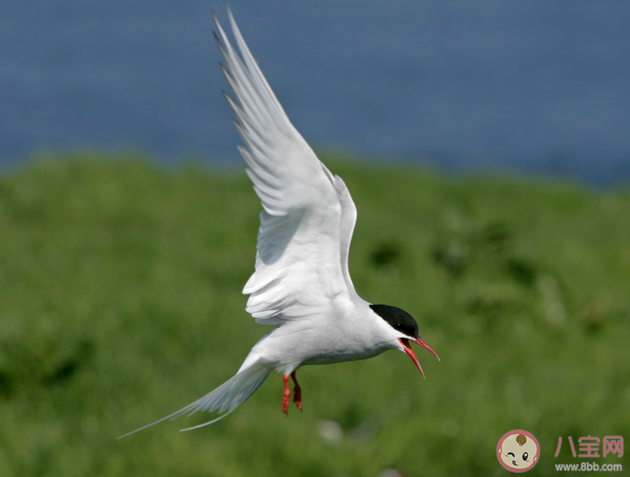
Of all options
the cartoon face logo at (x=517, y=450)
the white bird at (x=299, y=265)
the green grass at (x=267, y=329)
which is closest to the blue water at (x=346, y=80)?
the green grass at (x=267, y=329)

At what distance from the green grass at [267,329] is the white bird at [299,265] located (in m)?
4.52

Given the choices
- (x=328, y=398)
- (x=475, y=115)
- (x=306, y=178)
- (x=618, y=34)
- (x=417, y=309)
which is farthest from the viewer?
(x=618, y=34)

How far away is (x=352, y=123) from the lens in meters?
22.2

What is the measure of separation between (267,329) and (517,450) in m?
2.37

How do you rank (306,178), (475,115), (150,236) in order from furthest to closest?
(475,115) < (150,236) < (306,178)

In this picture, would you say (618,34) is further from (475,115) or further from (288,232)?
(288,232)

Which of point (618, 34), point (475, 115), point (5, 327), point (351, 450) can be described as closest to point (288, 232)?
point (351, 450)

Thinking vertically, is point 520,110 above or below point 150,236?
above

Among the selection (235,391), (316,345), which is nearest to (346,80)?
(235,391)

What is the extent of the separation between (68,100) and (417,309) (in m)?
13.7

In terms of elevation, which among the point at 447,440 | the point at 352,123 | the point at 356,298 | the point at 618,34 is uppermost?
the point at 618,34

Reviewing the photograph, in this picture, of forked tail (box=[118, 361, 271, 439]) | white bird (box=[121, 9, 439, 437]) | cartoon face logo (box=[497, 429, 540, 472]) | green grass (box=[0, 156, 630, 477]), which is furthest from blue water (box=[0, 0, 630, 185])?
white bird (box=[121, 9, 439, 437])

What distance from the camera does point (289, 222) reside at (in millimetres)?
3568

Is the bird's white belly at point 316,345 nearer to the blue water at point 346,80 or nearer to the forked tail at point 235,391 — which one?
the forked tail at point 235,391
